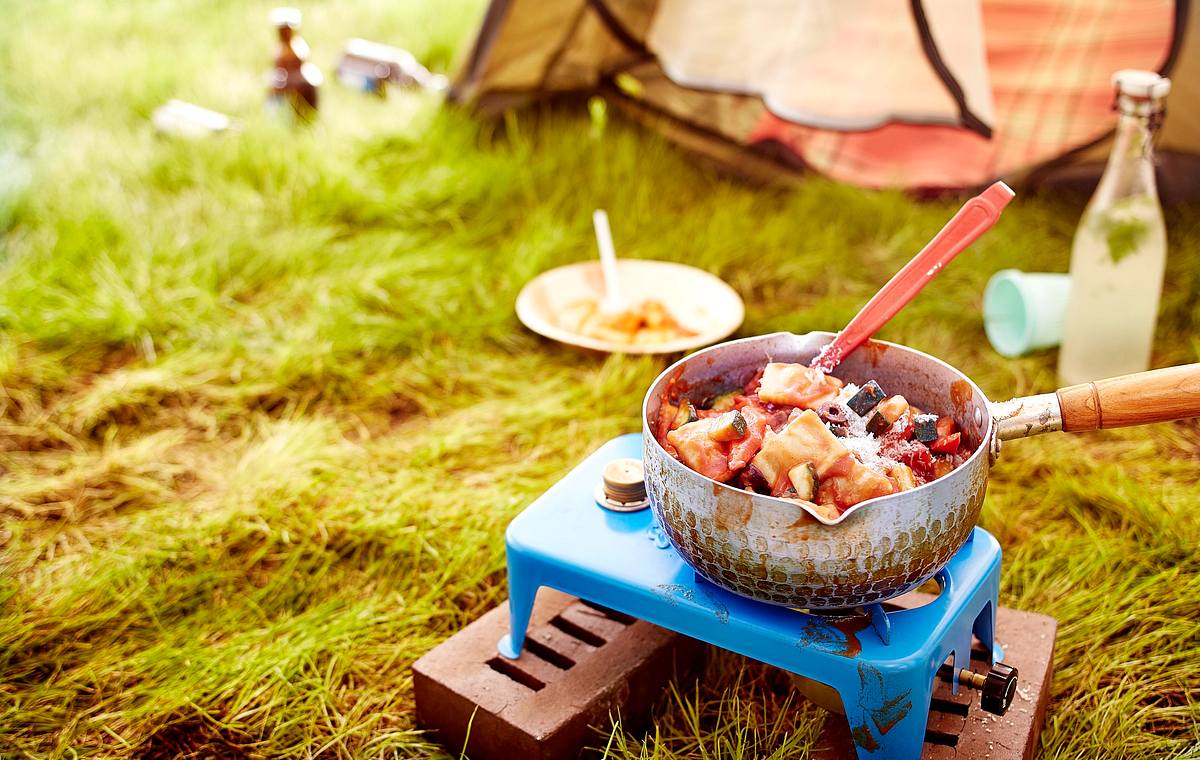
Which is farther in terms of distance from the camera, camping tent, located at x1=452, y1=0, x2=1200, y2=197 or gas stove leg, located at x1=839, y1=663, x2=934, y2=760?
camping tent, located at x1=452, y1=0, x2=1200, y2=197

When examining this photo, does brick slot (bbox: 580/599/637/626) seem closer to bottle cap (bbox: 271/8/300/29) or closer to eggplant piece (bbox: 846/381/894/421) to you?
eggplant piece (bbox: 846/381/894/421)

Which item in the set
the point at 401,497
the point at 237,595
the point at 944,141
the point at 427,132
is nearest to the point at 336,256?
the point at 427,132

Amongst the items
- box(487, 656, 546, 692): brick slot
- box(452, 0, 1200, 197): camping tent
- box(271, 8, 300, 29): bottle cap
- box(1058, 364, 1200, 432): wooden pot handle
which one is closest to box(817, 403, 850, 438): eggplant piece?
box(1058, 364, 1200, 432): wooden pot handle

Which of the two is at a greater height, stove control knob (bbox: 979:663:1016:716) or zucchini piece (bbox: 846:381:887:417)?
zucchini piece (bbox: 846:381:887:417)

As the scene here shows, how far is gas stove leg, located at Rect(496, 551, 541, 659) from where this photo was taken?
1.35 metres

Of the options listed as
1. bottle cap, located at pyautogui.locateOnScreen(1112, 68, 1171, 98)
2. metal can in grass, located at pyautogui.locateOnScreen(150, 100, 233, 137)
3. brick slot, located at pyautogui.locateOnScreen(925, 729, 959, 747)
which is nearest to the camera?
brick slot, located at pyautogui.locateOnScreen(925, 729, 959, 747)

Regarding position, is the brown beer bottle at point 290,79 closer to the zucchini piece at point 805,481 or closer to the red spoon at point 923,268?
the red spoon at point 923,268

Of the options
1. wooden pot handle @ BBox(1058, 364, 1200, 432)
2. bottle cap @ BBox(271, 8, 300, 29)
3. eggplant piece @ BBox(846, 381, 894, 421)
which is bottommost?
bottle cap @ BBox(271, 8, 300, 29)

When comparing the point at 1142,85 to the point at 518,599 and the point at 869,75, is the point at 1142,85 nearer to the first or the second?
the point at 869,75

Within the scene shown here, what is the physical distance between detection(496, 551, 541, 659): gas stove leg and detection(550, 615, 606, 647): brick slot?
0.23 feet

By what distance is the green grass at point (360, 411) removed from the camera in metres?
1.49

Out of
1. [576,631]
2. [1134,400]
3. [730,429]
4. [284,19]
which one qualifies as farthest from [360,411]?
[284,19]

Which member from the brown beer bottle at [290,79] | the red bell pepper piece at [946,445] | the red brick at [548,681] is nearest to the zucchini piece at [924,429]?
the red bell pepper piece at [946,445]

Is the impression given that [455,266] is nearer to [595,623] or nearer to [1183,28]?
[595,623]
